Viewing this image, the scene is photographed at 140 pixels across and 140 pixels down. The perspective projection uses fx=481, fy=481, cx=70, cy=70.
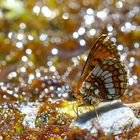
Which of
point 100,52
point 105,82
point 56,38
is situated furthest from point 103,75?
point 56,38

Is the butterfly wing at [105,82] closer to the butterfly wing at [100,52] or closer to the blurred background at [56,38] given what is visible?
the butterfly wing at [100,52]

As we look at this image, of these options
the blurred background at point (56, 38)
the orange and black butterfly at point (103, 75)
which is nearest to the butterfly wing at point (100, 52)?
the orange and black butterfly at point (103, 75)

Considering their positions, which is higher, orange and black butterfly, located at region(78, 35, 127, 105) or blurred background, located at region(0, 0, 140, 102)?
blurred background, located at region(0, 0, 140, 102)

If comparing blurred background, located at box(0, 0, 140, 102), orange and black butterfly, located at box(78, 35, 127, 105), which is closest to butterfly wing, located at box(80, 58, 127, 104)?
orange and black butterfly, located at box(78, 35, 127, 105)

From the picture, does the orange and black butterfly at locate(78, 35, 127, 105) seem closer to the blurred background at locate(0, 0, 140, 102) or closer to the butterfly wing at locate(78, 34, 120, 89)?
the butterfly wing at locate(78, 34, 120, 89)

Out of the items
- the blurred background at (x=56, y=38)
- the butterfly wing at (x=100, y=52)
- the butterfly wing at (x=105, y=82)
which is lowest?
the butterfly wing at (x=105, y=82)

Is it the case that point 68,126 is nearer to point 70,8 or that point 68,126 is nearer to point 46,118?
point 46,118

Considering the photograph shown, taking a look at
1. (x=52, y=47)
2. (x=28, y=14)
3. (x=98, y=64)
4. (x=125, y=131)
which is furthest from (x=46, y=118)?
(x=28, y=14)
